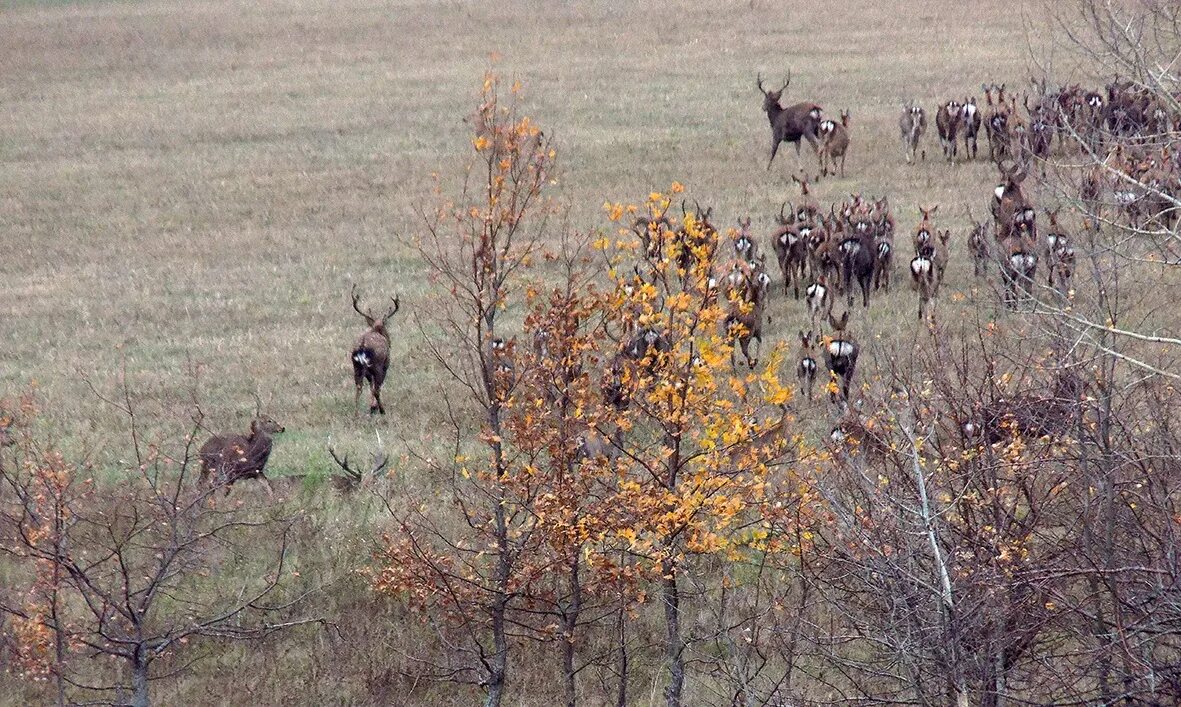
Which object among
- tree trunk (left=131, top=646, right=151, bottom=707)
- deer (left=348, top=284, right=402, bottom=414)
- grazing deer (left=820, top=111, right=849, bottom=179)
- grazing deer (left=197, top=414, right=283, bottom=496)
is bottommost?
tree trunk (left=131, top=646, right=151, bottom=707)

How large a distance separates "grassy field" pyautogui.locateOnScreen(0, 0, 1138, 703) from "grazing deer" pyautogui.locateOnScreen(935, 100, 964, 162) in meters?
0.61

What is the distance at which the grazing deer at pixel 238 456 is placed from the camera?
614 inches

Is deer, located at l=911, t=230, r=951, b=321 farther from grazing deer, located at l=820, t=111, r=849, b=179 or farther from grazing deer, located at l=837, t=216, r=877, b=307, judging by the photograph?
grazing deer, located at l=820, t=111, r=849, b=179

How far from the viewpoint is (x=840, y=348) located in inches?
662

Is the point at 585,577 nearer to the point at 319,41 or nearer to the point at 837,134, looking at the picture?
the point at 837,134

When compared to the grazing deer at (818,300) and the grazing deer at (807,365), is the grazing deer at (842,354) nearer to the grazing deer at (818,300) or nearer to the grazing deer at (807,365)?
the grazing deer at (807,365)

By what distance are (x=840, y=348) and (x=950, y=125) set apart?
46.7ft

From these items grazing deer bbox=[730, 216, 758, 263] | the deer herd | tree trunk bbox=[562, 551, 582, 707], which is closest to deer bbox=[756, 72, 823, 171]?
the deer herd

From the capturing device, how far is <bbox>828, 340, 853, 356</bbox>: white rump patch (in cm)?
1680

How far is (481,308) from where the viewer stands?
1238cm

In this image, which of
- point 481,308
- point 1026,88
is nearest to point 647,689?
point 481,308

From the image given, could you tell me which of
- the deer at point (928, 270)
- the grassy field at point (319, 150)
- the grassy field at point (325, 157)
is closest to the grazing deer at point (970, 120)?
the grassy field at point (325, 157)

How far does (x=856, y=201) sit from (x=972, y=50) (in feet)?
64.1

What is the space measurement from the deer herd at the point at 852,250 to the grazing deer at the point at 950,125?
3 cm
